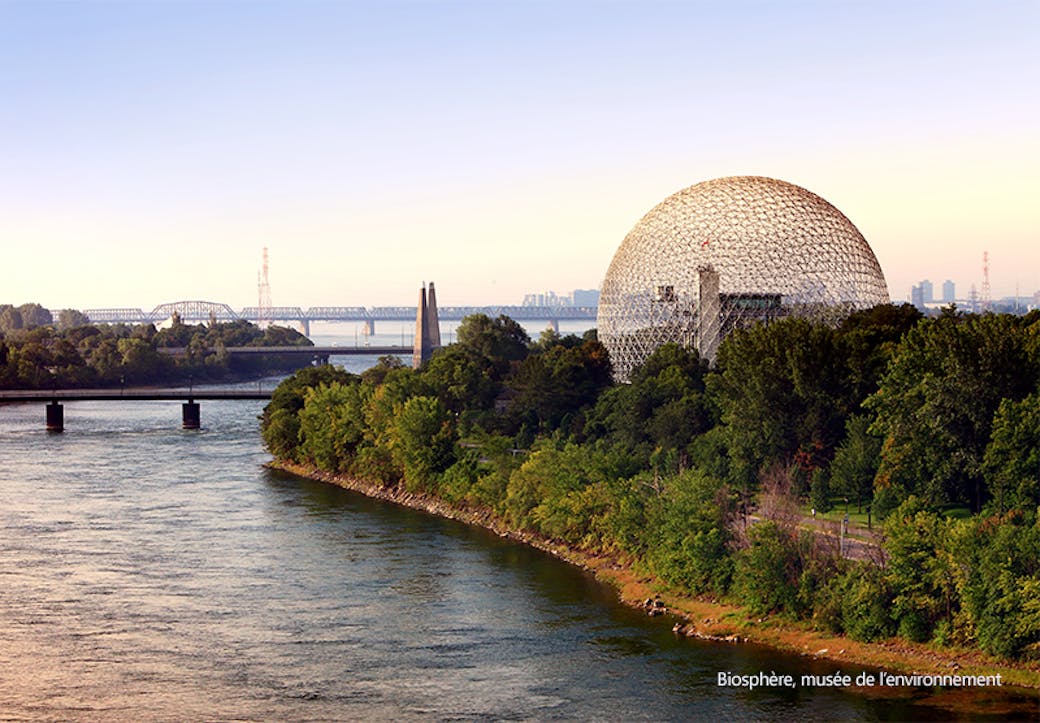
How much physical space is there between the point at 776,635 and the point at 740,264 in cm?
3695

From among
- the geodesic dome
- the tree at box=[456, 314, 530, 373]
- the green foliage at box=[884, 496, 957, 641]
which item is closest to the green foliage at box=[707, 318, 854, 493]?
the green foliage at box=[884, 496, 957, 641]

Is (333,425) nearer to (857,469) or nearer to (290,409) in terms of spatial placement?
(290,409)

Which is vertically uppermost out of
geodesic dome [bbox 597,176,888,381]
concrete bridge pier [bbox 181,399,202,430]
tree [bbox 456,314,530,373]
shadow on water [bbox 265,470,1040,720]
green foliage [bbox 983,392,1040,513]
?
geodesic dome [bbox 597,176,888,381]

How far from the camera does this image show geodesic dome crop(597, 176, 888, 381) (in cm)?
7525

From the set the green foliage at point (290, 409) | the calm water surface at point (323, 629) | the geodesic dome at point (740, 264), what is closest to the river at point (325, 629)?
the calm water surface at point (323, 629)

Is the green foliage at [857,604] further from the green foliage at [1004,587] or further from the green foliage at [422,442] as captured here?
the green foliage at [422,442]

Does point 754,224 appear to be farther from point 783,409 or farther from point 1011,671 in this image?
point 1011,671

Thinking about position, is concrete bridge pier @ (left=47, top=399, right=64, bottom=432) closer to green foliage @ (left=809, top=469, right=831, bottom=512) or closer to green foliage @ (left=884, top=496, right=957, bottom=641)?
green foliage @ (left=809, top=469, right=831, bottom=512)

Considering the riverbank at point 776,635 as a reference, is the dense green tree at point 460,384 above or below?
above

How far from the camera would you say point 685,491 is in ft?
162

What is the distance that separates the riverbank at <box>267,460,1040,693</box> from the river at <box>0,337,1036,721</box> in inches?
30.3

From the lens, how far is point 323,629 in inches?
1734

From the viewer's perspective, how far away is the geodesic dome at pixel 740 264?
75250mm

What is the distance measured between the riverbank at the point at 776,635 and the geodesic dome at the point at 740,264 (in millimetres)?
24278
